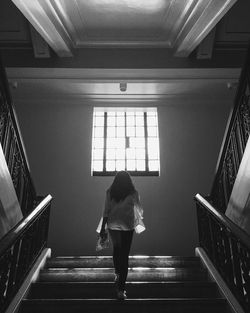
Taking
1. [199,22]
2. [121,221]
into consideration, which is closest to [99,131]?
[199,22]

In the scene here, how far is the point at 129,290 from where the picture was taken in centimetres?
361

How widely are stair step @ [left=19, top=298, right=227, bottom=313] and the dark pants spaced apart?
21cm

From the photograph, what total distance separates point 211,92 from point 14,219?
5.55 meters

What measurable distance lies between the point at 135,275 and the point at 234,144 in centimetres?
228

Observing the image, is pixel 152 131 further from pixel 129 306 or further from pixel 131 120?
pixel 129 306

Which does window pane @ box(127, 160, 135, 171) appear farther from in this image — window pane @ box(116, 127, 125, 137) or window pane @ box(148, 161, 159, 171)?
window pane @ box(116, 127, 125, 137)

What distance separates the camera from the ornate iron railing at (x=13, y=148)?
3.78 m

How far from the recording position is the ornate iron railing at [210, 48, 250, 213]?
3762mm

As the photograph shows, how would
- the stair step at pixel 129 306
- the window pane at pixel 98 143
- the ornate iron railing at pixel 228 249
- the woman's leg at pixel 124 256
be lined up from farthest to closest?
the window pane at pixel 98 143 < the woman's leg at pixel 124 256 < the stair step at pixel 129 306 < the ornate iron railing at pixel 228 249

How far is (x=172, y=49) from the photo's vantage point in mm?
6078

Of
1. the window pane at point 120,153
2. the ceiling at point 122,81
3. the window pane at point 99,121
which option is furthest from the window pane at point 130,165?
the ceiling at point 122,81

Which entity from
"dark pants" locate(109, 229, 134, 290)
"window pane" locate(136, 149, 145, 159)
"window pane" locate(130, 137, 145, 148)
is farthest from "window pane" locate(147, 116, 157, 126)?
"dark pants" locate(109, 229, 134, 290)

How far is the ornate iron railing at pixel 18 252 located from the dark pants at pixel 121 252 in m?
1.05

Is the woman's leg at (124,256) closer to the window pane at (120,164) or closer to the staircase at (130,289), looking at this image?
the staircase at (130,289)
